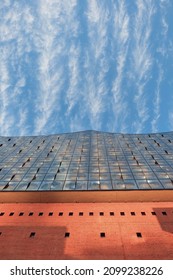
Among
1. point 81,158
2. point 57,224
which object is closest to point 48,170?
point 81,158

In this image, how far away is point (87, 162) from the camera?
40.4 metres

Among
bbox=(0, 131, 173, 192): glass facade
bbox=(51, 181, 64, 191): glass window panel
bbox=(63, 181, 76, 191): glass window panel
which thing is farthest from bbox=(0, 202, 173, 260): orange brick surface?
bbox=(0, 131, 173, 192): glass facade

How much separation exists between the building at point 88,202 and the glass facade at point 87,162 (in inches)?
5.6

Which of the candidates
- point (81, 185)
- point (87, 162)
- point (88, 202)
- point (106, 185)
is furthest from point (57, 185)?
point (87, 162)

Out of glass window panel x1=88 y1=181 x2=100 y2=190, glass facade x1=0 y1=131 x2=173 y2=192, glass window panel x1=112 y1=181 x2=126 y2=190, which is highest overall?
glass window panel x1=112 y1=181 x2=126 y2=190

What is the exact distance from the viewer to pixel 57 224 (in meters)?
23.5

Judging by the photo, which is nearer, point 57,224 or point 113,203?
point 57,224

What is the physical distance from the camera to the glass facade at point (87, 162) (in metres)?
32.0

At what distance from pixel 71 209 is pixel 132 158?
1860cm

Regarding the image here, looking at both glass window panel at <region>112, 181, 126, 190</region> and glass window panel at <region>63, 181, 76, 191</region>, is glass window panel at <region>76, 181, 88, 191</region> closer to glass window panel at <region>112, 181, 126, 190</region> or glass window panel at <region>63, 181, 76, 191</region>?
glass window panel at <region>63, 181, 76, 191</region>

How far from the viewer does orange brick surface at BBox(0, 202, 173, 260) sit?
19.2 meters
